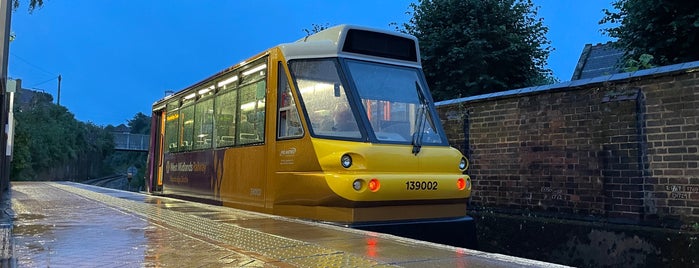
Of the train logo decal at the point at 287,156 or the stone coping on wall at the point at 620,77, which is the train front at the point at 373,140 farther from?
the stone coping on wall at the point at 620,77

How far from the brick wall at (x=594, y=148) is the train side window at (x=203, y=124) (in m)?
4.91

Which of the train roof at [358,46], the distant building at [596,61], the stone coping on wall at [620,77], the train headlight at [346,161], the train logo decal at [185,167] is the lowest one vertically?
the train logo decal at [185,167]

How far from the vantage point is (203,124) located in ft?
32.6

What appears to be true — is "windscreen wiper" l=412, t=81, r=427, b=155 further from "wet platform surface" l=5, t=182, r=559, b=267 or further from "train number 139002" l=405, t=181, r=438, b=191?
"wet platform surface" l=5, t=182, r=559, b=267

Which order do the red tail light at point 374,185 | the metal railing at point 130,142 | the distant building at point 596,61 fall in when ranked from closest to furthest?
the red tail light at point 374,185 → the distant building at point 596,61 → the metal railing at point 130,142

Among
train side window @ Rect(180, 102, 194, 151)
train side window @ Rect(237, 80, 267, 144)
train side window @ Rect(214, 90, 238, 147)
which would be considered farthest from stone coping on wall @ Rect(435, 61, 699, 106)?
train side window @ Rect(180, 102, 194, 151)

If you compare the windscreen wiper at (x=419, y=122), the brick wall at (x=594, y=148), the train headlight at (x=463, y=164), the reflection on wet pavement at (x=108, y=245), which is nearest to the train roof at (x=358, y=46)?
the windscreen wiper at (x=419, y=122)

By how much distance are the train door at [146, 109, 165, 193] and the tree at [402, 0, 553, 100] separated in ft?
25.4

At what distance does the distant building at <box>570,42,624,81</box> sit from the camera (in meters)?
19.7

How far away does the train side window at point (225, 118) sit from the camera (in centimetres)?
854

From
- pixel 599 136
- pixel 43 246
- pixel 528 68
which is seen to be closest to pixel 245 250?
pixel 43 246

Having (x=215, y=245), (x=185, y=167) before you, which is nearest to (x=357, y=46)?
(x=215, y=245)

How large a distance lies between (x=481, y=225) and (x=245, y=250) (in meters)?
6.14

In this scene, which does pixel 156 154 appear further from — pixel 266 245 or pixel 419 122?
pixel 266 245
